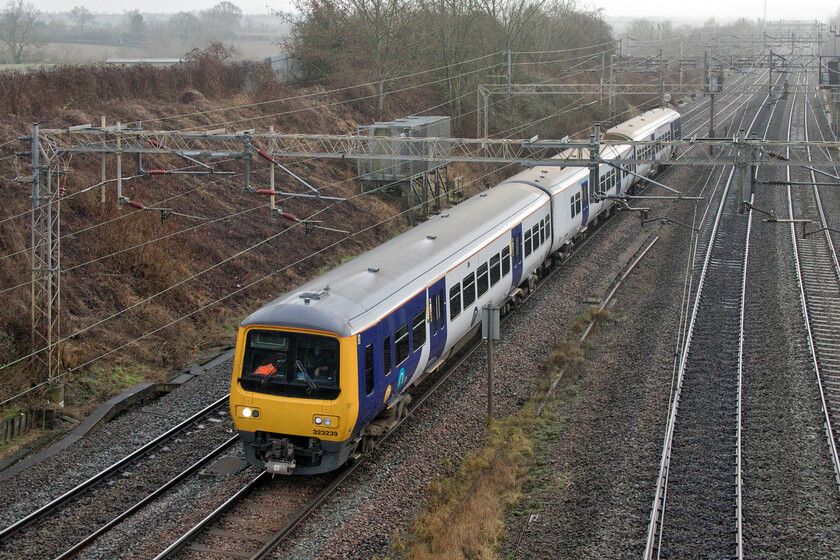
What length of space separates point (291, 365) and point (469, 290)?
16.7 feet

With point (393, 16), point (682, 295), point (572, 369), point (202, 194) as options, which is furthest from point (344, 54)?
point (572, 369)

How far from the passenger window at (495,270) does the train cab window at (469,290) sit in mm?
1177

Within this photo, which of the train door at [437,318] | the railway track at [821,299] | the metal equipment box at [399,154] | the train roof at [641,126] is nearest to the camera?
the train door at [437,318]

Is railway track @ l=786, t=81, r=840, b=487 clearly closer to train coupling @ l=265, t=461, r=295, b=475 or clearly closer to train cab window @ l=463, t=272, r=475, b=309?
train cab window @ l=463, t=272, r=475, b=309

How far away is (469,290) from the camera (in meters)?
15.1

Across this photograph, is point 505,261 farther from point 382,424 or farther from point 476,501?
point 476,501

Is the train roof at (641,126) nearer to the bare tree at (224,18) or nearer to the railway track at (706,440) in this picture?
the railway track at (706,440)

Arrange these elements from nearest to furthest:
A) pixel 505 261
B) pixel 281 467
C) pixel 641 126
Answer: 1. pixel 281 467
2. pixel 505 261
3. pixel 641 126

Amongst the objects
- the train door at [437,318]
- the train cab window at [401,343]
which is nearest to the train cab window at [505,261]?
the train door at [437,318]

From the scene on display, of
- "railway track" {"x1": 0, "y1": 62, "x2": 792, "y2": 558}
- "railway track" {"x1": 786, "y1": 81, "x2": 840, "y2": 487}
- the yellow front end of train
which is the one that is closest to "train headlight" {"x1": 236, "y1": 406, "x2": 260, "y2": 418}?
the yellow front end of train

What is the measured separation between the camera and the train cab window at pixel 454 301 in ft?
46.3

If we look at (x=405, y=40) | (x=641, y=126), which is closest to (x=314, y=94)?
(x=405, y=40)

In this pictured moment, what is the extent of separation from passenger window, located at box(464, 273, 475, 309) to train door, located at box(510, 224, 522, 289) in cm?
259

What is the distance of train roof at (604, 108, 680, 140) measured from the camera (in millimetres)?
30047
